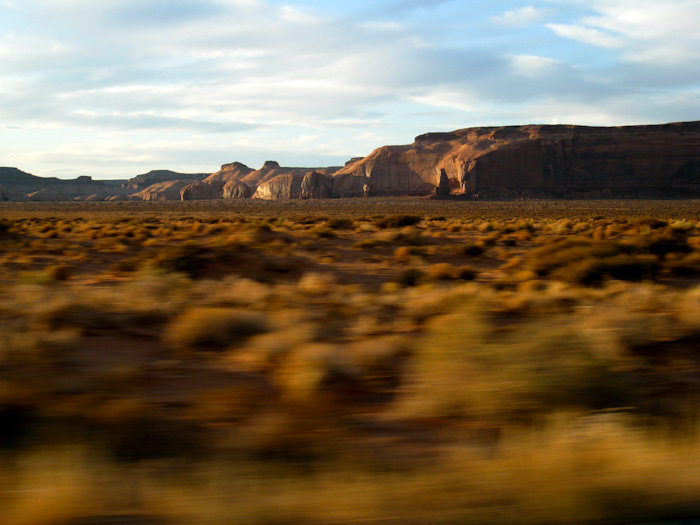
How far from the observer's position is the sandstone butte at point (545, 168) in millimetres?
133375

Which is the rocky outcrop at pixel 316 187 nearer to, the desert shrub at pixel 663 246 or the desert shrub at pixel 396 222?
the desert shrub at pixel 396 222

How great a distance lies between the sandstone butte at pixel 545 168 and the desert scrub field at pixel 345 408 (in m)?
129

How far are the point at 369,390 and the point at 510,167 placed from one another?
471ft

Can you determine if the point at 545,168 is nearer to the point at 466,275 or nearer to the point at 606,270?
the point at 606,270

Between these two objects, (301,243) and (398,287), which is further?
(301,243)

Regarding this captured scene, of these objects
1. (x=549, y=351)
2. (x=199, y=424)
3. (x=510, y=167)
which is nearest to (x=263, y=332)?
(x=199, y=424)

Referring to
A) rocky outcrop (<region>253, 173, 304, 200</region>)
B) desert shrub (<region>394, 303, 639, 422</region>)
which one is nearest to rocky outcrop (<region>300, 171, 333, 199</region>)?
rocky outcrop (<region>253, 173, 304, 200</region>)

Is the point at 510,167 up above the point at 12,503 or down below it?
above

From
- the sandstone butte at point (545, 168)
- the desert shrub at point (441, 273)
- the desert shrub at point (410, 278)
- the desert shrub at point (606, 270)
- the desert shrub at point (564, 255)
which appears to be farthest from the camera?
the sandstone butte at point (545, 168)

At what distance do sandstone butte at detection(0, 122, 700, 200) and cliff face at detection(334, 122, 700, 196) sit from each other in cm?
22

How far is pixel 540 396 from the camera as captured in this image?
5.05 meters

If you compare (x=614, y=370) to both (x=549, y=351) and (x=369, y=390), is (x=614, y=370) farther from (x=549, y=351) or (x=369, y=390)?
(x=369, y=390)

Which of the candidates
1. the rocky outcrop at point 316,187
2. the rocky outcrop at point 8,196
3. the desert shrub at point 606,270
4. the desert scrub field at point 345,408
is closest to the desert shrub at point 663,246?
the desert shrub at point 606,270

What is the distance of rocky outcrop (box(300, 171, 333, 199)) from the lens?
147250 millimetres
